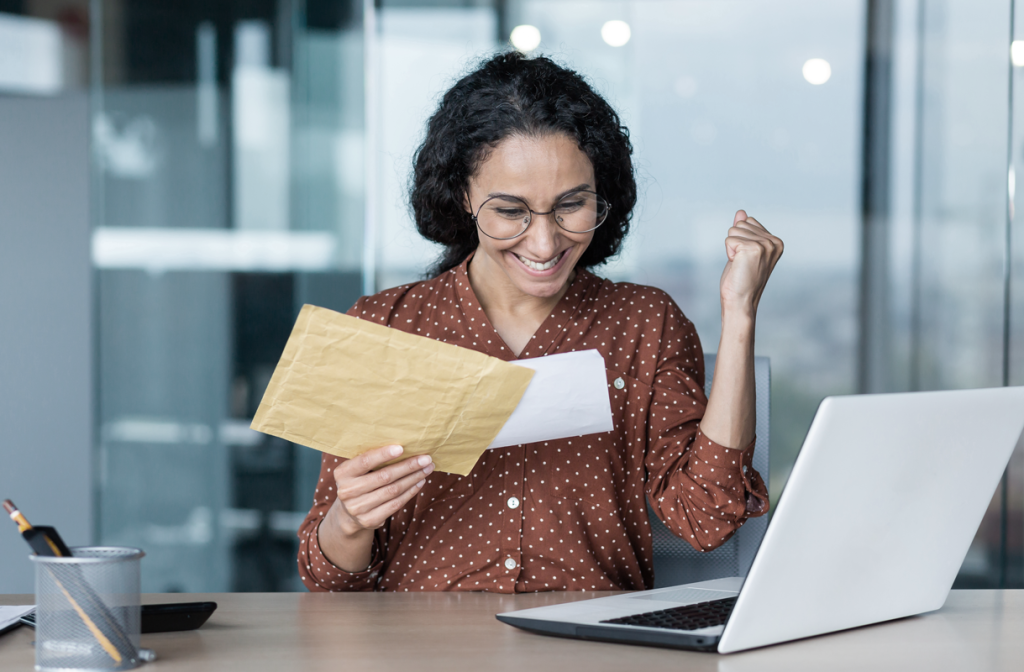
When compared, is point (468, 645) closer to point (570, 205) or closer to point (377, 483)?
point (377, 483)

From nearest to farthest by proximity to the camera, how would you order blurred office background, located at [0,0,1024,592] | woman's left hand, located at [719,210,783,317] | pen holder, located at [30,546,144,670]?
pen holder, located at [30,546,144,670], woman's left hand, located at [719,210,783,317], blurred office background, located at [0,0,1024,592]

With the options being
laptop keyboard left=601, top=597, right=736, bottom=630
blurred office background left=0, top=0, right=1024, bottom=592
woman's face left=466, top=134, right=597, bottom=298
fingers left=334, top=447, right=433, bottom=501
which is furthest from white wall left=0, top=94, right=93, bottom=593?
laptop keyboard left=601, top=597, right=736, bottom=630

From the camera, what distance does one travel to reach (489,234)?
1.24 metres

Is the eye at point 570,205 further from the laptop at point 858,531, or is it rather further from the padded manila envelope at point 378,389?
the laptop at point 858,531

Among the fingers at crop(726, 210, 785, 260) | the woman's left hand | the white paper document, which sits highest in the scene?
the fingers at crop(726, 210, 785, 260)

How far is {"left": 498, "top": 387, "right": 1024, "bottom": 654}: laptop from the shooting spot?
2.43ft

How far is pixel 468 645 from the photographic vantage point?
2.77ft

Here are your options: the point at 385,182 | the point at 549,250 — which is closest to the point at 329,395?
the point at 549,250

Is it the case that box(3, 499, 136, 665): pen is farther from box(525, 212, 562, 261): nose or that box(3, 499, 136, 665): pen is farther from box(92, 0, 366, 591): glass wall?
box(92, 0, 366, 591): glass wall

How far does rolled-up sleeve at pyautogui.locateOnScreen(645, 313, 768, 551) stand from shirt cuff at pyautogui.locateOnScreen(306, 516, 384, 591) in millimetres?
404

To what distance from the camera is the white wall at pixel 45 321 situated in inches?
108

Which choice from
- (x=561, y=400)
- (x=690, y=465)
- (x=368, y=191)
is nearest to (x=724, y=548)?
(x=690, y=465)

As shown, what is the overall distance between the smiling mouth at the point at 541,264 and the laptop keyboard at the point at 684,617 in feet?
1.61

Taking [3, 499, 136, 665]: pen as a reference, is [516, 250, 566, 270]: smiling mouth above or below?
above
